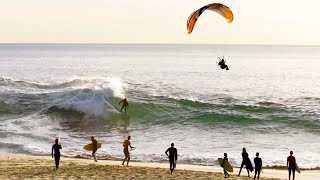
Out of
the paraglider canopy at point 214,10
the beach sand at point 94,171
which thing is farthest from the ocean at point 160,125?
the paraglider canopy at point 214,10

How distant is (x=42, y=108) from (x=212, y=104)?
13.1 metres

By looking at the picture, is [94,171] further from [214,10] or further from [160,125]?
[160,125]

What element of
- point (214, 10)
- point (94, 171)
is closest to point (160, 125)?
point (214, 10)

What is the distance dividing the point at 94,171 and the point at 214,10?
855 centimetres

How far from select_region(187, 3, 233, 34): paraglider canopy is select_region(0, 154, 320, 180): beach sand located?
5.80 meters

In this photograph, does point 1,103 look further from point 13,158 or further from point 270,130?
point 270,130

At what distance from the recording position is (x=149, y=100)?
3728cm

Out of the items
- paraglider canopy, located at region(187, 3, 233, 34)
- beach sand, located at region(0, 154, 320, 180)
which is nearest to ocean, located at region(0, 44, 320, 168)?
beach sand, located at region(0, 154, 320, 180)

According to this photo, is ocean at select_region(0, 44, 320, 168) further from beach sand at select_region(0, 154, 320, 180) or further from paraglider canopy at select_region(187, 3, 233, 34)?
paraglider canopy at select_region(187, 3, 233, 34)

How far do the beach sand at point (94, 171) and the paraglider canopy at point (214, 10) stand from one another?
5797mm

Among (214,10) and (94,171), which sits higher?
(214,10)

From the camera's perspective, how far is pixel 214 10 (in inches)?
766

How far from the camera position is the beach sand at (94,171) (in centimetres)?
1474

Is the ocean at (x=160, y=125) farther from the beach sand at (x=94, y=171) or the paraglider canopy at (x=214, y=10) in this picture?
the paraglider canopy at (x=214, y=10)
